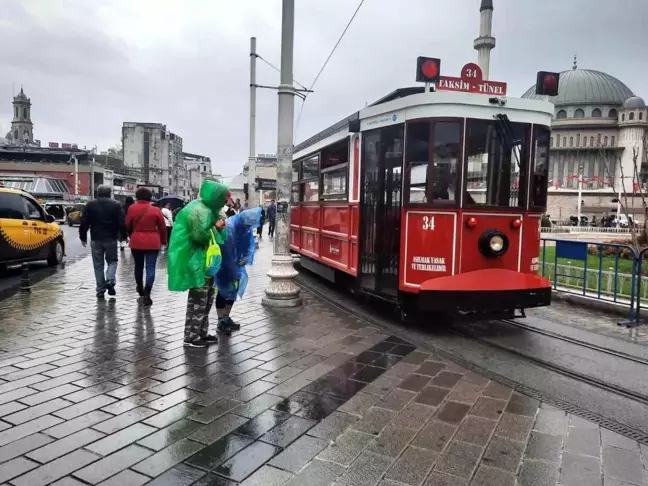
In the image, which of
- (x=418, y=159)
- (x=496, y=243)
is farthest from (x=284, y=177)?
(x=496, y=243)

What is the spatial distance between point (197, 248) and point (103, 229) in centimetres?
349

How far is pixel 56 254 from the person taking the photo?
13461mm


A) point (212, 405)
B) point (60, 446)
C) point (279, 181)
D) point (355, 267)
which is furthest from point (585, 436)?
point (279, 181)

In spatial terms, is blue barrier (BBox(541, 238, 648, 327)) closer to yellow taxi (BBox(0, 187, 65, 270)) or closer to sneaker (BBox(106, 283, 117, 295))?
sneaker (BBox(106, 283, 117, 295))

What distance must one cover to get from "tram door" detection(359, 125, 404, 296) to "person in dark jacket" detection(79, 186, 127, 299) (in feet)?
13.1

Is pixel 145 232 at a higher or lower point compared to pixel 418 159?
lower

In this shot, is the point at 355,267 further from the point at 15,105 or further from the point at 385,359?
the point at 15,105

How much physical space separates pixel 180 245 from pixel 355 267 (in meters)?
3.31

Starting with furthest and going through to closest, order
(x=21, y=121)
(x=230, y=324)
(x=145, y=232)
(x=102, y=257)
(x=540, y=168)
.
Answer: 1. (x=21, y=121)
2. (x=102, y=257)
3. (x=145, y=232)
4. (x=540, y=168)
5. (x=230, y=324)

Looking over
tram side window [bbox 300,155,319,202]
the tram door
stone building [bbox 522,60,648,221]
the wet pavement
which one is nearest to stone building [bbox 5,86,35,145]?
stone building [bbox 522,60,648,221]

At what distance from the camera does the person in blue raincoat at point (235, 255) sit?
254 inches

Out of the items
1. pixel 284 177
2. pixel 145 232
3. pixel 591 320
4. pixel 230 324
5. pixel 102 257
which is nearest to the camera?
pixel 230 324

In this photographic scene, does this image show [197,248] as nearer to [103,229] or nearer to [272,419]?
[272,419]

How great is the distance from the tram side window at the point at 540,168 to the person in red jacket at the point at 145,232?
18.6 feet
